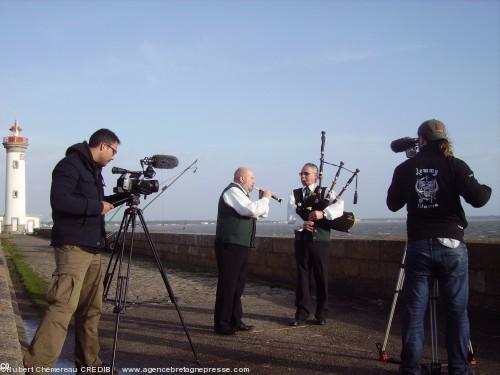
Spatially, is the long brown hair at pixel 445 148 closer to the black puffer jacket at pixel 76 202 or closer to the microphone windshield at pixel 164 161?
the microphone windshield at pixel 164 161

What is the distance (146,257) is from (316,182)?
1098cm

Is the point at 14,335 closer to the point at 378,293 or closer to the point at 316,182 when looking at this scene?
the point at 316,182

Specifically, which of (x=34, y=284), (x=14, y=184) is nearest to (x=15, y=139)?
(x=14, y=184)

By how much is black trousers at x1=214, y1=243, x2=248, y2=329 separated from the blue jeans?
7.47ft

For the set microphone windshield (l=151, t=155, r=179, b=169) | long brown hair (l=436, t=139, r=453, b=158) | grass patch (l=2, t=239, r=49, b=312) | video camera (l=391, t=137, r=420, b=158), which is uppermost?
video camera (l=391, t=137, r=420, b=158)

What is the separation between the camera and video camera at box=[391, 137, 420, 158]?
175 inches

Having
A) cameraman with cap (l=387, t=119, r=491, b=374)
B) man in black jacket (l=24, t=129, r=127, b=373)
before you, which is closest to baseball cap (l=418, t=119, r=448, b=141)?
cameraman with cap (l=387, t=119, r=491, b=374)

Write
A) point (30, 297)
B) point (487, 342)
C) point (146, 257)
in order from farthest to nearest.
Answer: point (146, 257)
point (30, 297)
point (487, 342)

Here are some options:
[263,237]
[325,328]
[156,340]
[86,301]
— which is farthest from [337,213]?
[263,237]

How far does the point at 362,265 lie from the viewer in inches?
293

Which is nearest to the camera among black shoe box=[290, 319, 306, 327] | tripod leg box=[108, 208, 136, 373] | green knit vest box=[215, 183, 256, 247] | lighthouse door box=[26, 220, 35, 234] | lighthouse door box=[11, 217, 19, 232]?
tripod leg box=[108, 208, 136, 373]

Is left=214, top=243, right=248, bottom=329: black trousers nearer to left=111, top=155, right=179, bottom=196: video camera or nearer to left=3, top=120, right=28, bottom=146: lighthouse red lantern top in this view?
left=111, top=155, right=179, bottom=196: video camera

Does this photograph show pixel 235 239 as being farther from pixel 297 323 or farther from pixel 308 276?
pixel 297 323

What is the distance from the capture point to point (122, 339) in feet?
17.1
